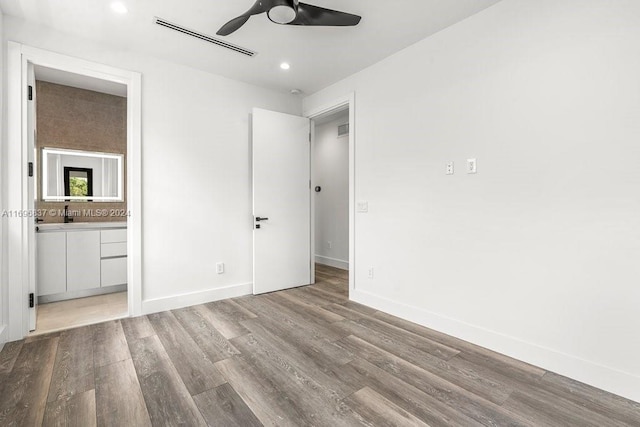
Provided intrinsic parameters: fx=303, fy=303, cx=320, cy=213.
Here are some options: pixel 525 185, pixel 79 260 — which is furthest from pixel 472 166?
pixel 79 260

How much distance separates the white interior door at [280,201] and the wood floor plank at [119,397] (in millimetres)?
1747

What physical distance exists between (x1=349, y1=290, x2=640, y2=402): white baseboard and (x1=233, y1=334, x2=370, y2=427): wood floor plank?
1.28 m

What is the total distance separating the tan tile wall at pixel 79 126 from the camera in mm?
3547

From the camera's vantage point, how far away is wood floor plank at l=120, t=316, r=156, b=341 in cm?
254

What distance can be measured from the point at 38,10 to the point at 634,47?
13.1ft

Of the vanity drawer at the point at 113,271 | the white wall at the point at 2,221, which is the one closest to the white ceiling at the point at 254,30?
the white wall at the point at 2,221

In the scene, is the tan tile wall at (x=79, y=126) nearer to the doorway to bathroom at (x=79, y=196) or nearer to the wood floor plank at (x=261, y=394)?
the doorway to bathroom at (x=79, y=196)

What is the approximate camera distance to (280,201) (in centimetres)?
382

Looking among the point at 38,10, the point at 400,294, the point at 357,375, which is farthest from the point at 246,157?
the point at 357,375

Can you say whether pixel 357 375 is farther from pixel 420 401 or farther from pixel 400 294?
pixel 400 294

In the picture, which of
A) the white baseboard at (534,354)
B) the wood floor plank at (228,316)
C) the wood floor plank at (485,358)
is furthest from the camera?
the wood floor plank at (228,316)

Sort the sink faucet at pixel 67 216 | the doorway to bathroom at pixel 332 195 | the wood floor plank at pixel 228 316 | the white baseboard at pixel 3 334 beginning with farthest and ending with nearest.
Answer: the doorway to bathroom at pixel 332 195
the sink faucet at pixel 67 216
the wood floor plank at pixel 228 316
the white baseboard at pixel 3 334

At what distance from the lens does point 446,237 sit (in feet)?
8.41

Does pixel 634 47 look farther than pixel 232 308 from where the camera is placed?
No
